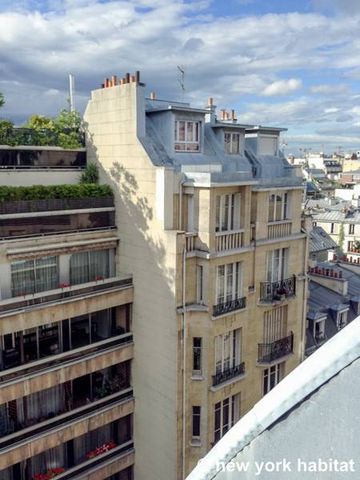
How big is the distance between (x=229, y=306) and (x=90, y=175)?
10.0m

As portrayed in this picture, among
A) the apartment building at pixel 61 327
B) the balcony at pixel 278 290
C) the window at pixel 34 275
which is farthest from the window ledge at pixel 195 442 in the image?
the window at pixel 34 275

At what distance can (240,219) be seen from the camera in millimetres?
22906

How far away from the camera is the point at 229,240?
2241 cm

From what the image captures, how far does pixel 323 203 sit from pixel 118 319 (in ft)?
206

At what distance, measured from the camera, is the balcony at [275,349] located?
24922 millimetres

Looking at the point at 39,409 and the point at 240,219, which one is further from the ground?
the point at 240,219

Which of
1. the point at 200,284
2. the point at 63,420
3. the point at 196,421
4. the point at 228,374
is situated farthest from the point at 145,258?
the point at 63,420

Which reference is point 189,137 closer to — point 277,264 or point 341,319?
point 277,264

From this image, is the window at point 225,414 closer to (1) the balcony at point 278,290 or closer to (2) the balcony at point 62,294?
(1) the balcony at point 278,290

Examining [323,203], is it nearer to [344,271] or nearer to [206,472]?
[344,271]

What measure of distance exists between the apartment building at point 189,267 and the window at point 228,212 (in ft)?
0.17

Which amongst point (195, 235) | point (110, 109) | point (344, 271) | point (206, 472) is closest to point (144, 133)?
point (110, 109)

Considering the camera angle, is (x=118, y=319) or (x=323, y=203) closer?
(x=118, y=319)

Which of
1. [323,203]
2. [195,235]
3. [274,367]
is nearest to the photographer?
[195,235]
